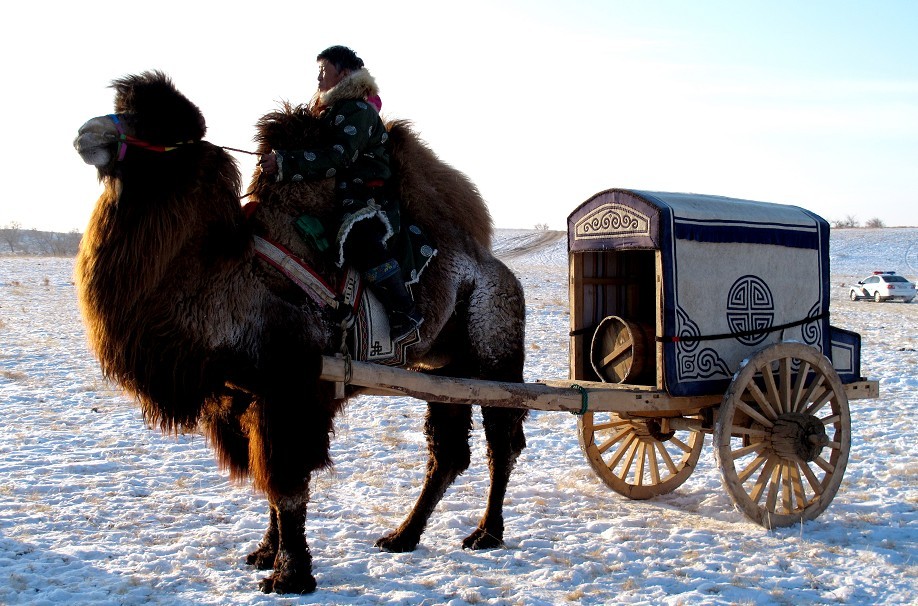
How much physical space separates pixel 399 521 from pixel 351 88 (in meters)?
2.97

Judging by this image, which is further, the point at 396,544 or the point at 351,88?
the point at 396,544

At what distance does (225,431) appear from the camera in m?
4.80

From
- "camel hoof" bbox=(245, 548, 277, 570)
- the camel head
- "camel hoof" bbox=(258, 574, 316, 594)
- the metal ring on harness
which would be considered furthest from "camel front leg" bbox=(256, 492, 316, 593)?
the camel head

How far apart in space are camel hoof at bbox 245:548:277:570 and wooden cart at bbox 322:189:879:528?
114 centimetres

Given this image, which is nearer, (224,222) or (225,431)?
(224,222)

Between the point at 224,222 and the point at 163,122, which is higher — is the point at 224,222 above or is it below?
below

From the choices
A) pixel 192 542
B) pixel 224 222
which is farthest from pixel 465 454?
pixel 224 222

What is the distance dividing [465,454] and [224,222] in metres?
2.38

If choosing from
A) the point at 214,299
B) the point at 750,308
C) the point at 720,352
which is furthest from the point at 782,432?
the point at 214,299

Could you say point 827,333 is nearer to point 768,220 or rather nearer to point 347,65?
point 768,220

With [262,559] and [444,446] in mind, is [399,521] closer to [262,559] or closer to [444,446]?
[444,446]

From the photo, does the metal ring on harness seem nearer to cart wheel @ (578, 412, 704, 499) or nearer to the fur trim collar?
the fur trim collar

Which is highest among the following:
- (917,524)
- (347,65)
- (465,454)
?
(347,65)

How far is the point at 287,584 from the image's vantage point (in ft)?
14.1
